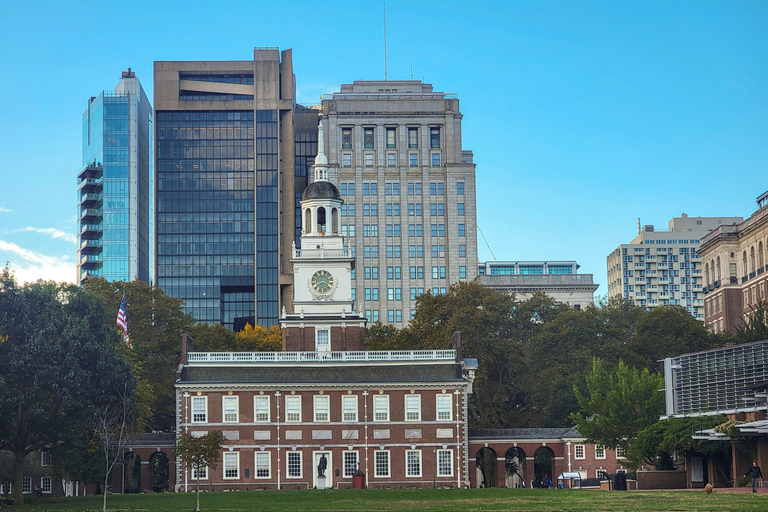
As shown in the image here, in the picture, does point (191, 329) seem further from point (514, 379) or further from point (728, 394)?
point (728, 394)

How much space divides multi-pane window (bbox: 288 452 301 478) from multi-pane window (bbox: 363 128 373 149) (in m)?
106

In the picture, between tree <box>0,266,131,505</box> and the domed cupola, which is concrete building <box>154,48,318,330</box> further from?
tree <box>0,266,131,505</box>

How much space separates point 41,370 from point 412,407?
29261 mm

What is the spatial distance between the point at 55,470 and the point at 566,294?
368ft

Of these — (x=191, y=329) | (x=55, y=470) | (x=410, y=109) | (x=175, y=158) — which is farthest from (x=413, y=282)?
(x=55, y=470)

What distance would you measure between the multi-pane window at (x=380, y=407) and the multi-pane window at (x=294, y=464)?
19.3 ft

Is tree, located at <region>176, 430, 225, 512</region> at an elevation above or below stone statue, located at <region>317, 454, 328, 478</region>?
above

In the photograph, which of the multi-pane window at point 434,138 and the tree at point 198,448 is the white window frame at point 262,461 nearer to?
the tree at point 198,448

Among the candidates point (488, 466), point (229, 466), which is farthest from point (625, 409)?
point (229, 466)

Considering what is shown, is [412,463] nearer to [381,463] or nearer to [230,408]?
[381,463]

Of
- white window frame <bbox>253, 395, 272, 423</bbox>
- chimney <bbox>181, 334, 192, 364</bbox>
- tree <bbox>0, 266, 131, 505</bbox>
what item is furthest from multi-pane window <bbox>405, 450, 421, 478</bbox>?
tree <bbox>0, 266, 131, 505</bbox>

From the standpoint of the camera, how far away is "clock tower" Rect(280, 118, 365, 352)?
8656 cm

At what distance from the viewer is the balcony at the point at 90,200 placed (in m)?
189

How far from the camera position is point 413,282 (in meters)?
180
